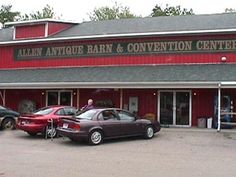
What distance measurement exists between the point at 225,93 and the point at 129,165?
42.2ft

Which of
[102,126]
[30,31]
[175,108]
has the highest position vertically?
[30,31]

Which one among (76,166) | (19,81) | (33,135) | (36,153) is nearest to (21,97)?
(19,81)

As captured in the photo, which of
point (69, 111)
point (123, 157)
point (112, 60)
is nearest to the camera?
point (123, 157)

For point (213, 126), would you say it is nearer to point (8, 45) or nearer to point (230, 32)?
point (230, 32)

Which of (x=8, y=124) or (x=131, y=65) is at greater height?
(x=131, y=65)

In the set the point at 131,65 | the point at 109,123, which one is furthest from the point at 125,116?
the point at 131,65

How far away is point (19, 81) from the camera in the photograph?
26.2 m

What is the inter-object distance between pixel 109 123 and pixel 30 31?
1463 cm

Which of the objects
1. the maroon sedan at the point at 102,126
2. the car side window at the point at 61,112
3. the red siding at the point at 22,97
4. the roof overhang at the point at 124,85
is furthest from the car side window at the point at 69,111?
the red siding at the point at 22,97

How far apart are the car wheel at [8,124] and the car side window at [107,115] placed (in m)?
6.48

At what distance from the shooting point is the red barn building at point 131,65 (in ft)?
75.9

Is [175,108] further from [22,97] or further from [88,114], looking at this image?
[22,97]

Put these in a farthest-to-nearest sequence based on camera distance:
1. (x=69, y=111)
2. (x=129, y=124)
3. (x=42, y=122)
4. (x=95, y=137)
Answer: (x=69, y=111)
(x=42, y=122)
(x=129, y=124)
(x=95, y=137)

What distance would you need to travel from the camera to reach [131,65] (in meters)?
25.7
